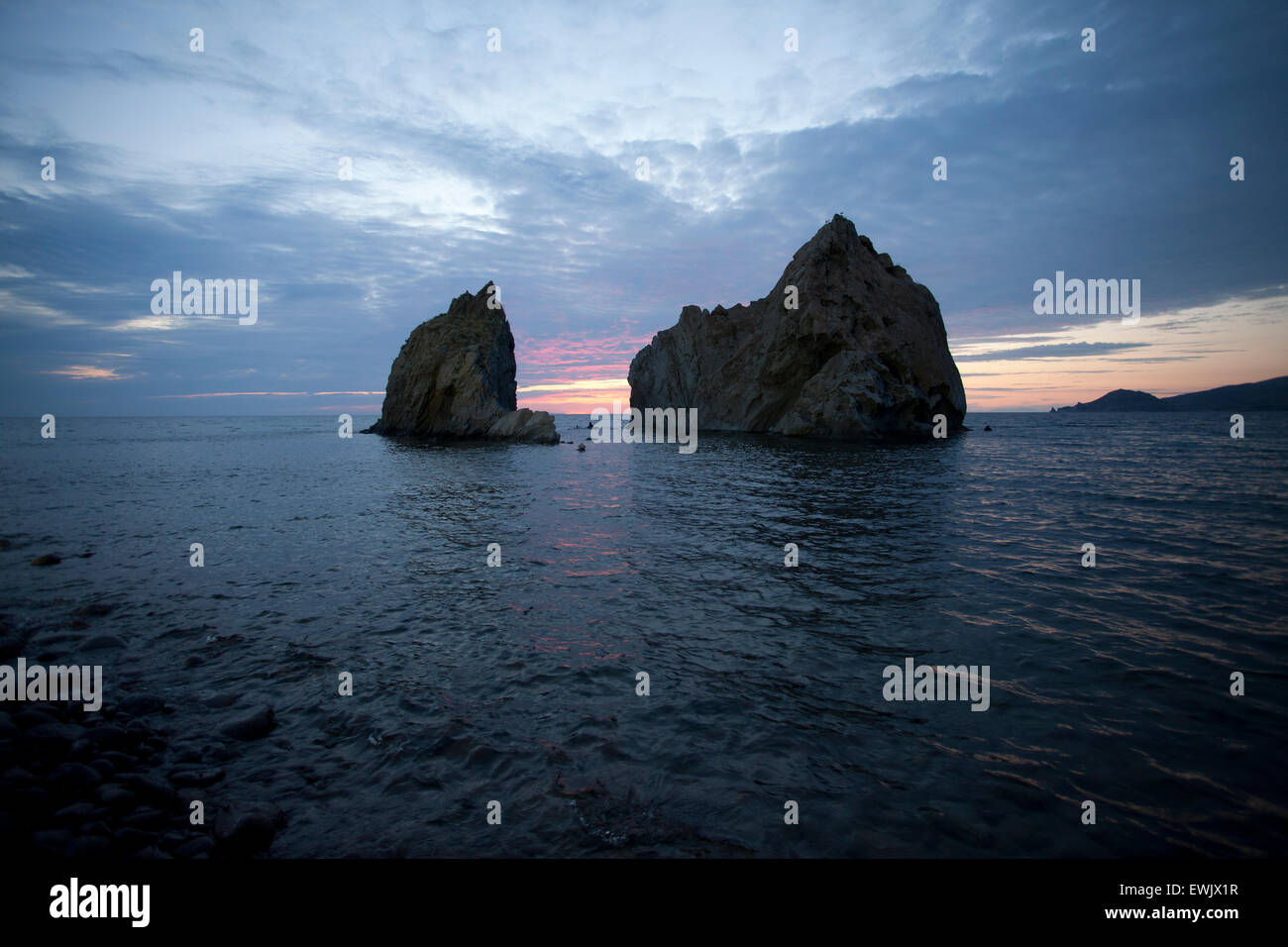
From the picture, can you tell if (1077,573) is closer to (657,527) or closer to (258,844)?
(657,527)

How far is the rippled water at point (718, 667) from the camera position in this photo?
17.5 feet

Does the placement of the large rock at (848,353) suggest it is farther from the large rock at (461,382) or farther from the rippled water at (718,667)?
the rippled water at (718,667)

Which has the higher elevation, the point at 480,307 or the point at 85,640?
the point at 480,307

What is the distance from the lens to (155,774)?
242 inches

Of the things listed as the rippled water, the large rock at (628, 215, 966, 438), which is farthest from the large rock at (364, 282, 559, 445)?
the rippled water

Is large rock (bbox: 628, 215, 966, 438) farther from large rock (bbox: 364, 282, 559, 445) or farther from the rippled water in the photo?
the rippled water

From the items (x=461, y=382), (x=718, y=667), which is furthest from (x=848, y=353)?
(x=718, y=667)

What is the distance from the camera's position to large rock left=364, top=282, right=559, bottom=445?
79250 millimetres

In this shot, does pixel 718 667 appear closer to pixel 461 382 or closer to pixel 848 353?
pixel 848 353

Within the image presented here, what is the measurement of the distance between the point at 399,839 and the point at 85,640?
9.44 meters

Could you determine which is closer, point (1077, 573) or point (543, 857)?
point (543, 857)

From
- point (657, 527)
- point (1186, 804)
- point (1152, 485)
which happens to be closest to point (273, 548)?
point (657, 527)

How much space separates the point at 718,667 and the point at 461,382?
7878 cm

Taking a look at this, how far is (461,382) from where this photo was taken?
8025cm
